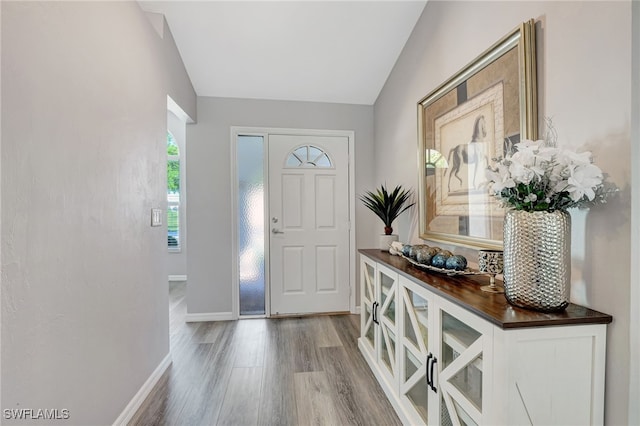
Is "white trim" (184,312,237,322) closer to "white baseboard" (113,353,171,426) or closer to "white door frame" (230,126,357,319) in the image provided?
"white door frame" (230,126,357,319)

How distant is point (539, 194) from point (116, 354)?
6.64 feet

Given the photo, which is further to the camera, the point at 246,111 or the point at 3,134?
the point at 246,111

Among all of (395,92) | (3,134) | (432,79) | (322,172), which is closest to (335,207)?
(322,172)

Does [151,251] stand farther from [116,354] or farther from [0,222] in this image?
[0,222]

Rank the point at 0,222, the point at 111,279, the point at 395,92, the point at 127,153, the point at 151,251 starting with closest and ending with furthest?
the point at 0,222 → the point at 111,279 → the point at 127,153 → the point at 151,251 → the point at 395,92

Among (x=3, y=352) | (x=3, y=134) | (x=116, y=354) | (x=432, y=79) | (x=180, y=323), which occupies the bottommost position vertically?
(x=180, y=323)

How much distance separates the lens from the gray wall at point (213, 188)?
300 centimetres

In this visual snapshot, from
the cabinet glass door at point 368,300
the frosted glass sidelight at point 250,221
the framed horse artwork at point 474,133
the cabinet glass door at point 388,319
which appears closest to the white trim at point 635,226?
the framed horse artwork at point 474,133

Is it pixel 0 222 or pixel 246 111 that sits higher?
pixel 246 111

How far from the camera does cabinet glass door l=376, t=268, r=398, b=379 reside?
1802 millimetres

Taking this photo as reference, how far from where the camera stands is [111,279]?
4.97 ft

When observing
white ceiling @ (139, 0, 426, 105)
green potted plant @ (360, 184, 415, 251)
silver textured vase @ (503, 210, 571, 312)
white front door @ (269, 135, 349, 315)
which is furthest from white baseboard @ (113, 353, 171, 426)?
white ceiling @ (139, 0, 426, 105)

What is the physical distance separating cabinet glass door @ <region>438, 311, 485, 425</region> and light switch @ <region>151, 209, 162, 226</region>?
1.84 metres

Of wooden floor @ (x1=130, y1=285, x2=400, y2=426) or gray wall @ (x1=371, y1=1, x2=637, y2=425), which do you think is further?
wooden floor @ (x1=130, y1=285, x2=400, y2=426)
